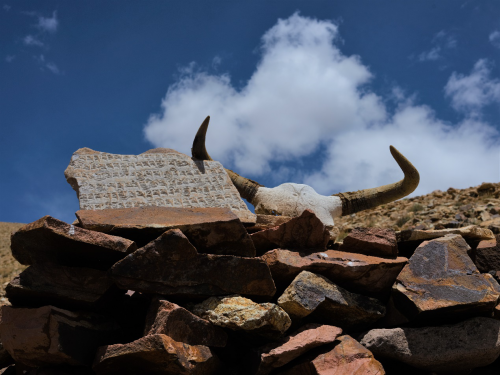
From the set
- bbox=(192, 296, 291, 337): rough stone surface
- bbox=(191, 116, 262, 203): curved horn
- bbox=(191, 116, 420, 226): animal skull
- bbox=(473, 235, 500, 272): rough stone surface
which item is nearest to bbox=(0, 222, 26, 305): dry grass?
bbox=(191, 116, 262, 203): curved horn

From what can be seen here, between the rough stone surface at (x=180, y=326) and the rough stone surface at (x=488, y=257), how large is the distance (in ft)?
9.68

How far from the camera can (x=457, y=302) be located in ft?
13.1

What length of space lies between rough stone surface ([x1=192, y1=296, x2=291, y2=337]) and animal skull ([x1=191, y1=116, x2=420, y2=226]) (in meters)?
2.90

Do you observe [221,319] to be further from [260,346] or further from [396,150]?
[396,150]

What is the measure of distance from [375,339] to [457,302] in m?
0.73

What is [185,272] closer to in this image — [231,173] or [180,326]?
[180,326]

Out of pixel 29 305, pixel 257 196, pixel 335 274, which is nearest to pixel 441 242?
pixel 335 274

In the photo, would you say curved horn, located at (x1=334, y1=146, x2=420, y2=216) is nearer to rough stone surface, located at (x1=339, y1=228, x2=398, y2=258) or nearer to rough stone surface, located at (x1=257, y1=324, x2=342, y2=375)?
rough stone surface, located at (x1=339, y1=228, x2=398, y2=258)

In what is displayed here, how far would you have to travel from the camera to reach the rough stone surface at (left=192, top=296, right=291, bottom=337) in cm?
359

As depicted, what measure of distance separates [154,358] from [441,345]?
7.34ft

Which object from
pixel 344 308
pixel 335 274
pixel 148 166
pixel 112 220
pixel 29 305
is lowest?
pixel 344 308

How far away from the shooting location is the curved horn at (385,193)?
6715 mm

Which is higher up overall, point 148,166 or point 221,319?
point 148,166

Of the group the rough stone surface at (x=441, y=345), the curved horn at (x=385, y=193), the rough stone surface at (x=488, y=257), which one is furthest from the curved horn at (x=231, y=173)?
the rough stone surface at (x=441, y=345)
